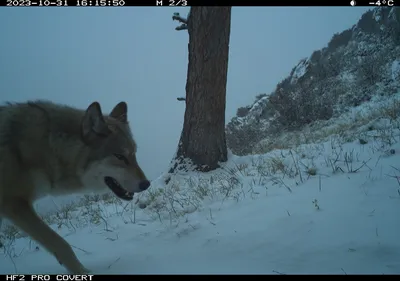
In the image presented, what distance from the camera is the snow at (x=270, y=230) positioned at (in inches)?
92.0

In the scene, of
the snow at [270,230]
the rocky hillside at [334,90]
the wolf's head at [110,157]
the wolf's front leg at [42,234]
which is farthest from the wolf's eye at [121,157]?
the rocky hillside at [334,90]

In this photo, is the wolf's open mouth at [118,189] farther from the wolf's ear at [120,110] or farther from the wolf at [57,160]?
the wolf's ear at [120,110]

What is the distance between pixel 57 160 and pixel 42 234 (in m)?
0.79

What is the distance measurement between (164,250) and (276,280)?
1319 millimetres

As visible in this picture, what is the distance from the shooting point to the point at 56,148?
3223 mm

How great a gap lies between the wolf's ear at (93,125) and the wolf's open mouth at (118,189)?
533 millimetres

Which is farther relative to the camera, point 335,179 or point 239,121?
point 239,121

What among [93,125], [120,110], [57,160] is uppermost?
[120,110]

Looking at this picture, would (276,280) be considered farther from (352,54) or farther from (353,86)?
(352,54)

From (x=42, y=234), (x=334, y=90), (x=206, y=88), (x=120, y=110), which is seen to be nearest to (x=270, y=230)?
(x=42, y=234)

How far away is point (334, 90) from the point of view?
53.1 ft

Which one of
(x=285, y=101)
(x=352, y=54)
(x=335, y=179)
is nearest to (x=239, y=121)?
(x=285, y=101)

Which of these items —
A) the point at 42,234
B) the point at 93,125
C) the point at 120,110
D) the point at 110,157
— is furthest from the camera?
the point at 120,110

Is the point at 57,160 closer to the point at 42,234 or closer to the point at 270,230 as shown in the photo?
the point at 42,234
